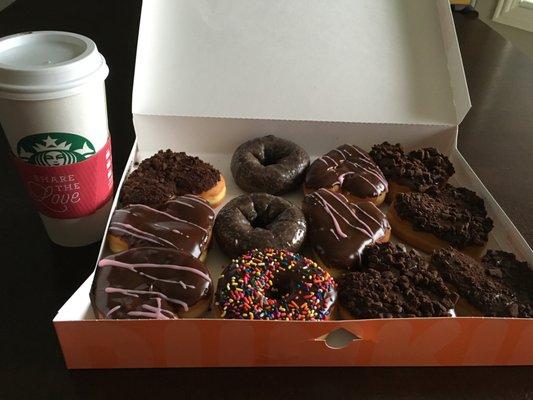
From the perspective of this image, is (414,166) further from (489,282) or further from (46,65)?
(46,65)

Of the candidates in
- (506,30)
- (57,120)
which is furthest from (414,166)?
(506,30)

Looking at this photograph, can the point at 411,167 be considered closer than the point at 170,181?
No

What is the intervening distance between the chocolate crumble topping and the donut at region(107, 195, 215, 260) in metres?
0.59

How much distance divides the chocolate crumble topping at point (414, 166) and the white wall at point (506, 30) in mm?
2518

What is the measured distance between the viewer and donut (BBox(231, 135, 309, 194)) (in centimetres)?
155

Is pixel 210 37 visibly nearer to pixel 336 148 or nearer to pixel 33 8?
pixel 336 148

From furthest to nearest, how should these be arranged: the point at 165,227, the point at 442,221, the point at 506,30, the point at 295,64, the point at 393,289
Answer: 1. the point at 506,30
2. the point at 295,64
3. the point at 442,221
4. the point at 165,227
5. the point at 393,289

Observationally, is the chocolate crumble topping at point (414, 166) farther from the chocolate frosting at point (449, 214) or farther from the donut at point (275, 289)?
the donut at point (275, 289)

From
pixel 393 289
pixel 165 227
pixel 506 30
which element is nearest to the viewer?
pixel 393 289

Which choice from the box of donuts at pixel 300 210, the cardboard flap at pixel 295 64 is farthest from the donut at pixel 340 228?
the cardboard flap at pixel 295 64

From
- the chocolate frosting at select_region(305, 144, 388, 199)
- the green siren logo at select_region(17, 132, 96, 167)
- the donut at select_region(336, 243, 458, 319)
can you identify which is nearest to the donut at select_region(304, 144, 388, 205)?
the chocolate frosting at select_region(305, 144, 388, 199)

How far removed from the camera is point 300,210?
144 centimetres

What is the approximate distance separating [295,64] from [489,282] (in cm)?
90

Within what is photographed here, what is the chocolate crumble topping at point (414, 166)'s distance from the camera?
157cm
